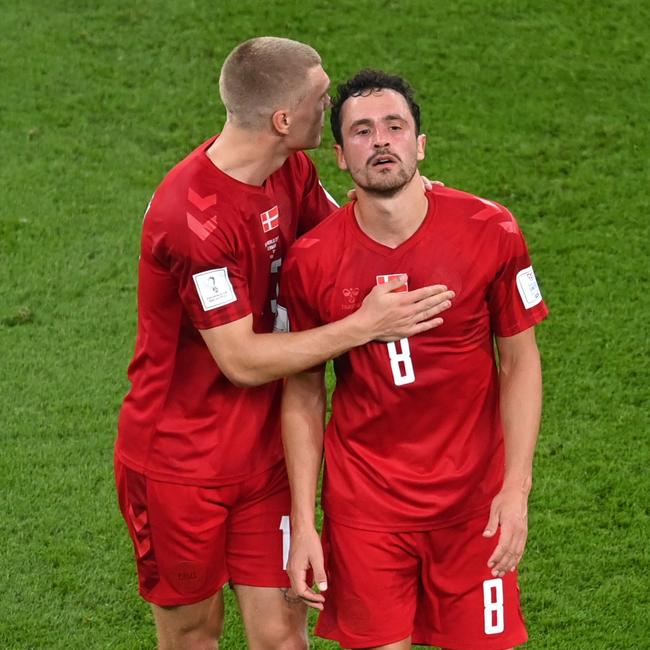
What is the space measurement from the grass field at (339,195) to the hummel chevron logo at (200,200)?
1944 mm

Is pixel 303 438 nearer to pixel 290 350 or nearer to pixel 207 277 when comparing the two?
pixel 290 350

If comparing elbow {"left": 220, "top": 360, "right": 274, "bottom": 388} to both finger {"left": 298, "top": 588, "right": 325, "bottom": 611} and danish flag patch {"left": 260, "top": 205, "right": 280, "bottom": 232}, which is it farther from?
finger {"left": 298, "top": 588, "right": 325, "bottom": 611}

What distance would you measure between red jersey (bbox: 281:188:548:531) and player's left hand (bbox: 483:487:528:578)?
135mm

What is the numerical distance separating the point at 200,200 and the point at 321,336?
558mm

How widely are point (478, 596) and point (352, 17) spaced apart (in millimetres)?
6475

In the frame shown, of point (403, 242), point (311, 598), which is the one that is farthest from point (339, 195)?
point (311, 598)

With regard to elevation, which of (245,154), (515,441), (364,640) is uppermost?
(245,154)

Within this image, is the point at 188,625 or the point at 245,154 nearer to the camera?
the point at 245,154

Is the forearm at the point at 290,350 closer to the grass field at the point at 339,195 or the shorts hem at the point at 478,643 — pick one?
the shorts hem at the point at 478,643

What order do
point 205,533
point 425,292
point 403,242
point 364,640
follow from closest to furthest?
1. point 425,292
2. point 403,242
3. point 364,640
4. point 205,533

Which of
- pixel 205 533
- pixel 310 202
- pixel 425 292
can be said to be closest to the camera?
pixel 425 292

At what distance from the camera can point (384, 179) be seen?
13.8 ft

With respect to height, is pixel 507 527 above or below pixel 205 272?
below

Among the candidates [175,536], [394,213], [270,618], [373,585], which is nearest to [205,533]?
[175,536]
